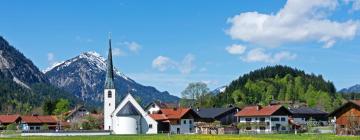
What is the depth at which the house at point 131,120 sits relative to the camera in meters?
109

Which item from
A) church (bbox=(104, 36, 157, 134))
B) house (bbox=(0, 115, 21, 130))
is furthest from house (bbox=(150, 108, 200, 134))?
house (bbox=(0, 115, 21, 130))

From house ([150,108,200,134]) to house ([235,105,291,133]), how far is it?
9.40 metres

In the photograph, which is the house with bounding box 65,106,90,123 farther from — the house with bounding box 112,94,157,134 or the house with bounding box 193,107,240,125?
the house with bounding box 112,94,157,134

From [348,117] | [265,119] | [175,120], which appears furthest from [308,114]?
[348,117]

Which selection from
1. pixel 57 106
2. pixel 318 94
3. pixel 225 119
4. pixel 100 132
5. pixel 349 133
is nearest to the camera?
pixel 349 133

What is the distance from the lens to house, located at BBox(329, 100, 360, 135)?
7378 cm

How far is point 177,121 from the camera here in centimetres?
11512

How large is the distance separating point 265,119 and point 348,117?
3592 cm

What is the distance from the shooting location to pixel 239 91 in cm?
19650

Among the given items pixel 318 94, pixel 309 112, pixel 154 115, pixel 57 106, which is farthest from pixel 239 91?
pixel 154 115

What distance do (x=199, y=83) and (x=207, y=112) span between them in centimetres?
3495

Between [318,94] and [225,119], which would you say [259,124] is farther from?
[318,94]

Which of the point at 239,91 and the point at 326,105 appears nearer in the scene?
the point at 326,105

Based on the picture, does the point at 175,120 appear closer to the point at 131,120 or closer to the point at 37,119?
the point at 131,120
